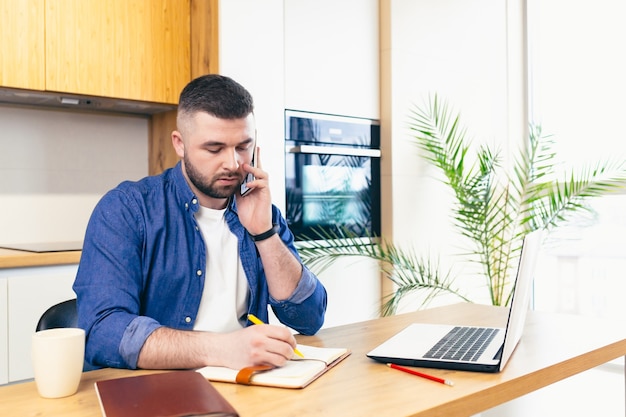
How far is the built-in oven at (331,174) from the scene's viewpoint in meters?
3.20

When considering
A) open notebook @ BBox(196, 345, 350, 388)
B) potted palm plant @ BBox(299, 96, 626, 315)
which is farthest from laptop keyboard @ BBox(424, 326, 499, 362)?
potted palm plant @ BBox(299, 96, 626, 315)

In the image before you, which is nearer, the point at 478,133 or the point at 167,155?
the point at 167,155

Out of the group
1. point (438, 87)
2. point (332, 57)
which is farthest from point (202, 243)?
point (438, 87)

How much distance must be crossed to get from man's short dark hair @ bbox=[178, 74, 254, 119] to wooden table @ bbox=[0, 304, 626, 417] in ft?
1.80

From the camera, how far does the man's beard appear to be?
159 cm

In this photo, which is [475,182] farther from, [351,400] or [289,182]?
[351,400]

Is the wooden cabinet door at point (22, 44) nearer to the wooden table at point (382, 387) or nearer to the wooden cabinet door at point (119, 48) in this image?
the wooden cabinet door at point (119, 48)

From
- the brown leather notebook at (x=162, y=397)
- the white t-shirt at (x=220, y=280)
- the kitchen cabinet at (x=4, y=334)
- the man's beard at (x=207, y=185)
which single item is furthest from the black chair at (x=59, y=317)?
the kitchen cabinet at (x=4, y=334)

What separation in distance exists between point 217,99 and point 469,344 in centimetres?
79

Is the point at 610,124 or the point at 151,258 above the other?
the point at 610,124

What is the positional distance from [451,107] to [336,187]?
1012 millimetres

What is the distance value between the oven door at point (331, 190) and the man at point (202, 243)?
4.82 feet

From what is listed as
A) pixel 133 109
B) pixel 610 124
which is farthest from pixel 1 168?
pixel 610 124

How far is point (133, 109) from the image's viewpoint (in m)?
3.14
